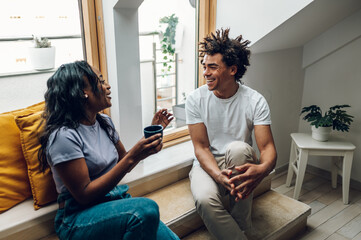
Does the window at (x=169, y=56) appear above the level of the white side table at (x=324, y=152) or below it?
above

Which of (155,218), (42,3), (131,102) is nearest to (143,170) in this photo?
(131,102)

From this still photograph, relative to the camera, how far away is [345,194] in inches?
100

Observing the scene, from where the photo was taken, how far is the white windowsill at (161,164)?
199 centimetres

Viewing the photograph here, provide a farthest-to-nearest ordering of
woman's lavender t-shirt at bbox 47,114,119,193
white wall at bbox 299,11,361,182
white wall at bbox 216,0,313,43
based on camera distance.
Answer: white wall at bbox 299,11,361,182, white wall at bbox 216,0,313,43, woman's lavender t-shirt at bbox 47,114,119,193

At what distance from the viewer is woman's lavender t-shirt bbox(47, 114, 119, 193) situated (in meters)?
1.27

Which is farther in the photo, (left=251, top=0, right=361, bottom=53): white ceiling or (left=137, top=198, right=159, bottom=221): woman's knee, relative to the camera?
(left=251, top=0, right=361, bottom=53): white ceiling

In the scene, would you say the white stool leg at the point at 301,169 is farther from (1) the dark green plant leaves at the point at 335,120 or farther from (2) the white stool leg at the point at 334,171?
(2) the white stool leg at the point at 334,171

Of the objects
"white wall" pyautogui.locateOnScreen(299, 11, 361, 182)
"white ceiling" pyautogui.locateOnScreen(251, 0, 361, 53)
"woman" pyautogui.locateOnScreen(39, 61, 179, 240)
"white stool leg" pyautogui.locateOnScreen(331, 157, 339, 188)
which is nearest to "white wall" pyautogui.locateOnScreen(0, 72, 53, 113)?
"woman" pyautogui.locateOnScreen(39, 61, 179, 240)

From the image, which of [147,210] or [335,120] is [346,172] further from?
[147,210]

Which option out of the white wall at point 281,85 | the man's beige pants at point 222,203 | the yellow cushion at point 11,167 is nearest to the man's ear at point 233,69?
the man's beige pants at point 222,203

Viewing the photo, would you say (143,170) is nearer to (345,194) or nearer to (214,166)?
(214,166)

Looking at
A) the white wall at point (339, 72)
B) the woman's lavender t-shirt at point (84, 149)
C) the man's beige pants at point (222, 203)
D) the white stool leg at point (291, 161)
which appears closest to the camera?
the woman's lavender t-shirt at point (84, 149)

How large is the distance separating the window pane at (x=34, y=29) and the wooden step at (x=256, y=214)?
3.57 feet

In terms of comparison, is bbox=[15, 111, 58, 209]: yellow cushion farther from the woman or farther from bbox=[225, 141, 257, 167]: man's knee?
bbox=[225, 141, 257, 167]: man's knee
